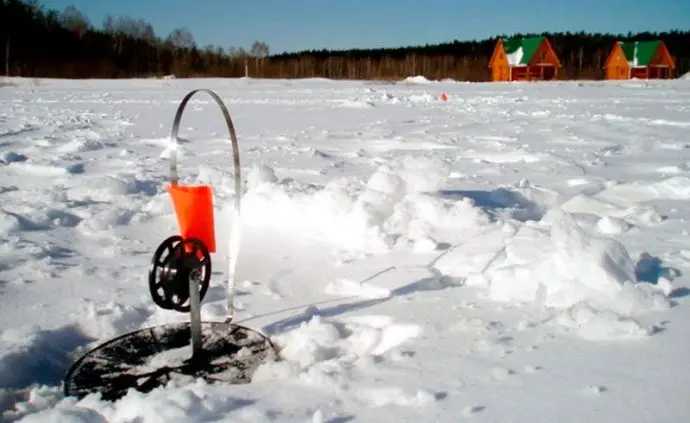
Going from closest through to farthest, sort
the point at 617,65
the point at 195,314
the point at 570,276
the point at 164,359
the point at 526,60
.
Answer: the point at 195,314 < the point at 164,359 < the point at 570,276 < the point at 526,60 < the point at 617,65

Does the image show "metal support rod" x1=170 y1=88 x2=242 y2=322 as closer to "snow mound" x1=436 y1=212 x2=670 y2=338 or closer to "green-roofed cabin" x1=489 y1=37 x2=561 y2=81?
"snow mound" x1=436 y1=212 x2=670 y2=338

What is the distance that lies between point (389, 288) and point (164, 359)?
113 centimetres

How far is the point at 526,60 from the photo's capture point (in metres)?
49.3

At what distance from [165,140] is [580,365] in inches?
301

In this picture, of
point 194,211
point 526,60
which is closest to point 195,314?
point 194,211

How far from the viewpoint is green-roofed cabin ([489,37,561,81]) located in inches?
1951

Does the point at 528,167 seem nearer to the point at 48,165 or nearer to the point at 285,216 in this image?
the point at 285,216

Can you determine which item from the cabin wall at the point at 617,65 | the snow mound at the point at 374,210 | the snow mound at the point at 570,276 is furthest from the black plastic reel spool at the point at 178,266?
the cabin wall at the point at 617,65

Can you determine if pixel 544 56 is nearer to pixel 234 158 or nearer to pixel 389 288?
pixel 389 288

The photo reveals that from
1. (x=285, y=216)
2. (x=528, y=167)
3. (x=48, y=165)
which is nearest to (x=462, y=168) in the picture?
(x=528, y=167)

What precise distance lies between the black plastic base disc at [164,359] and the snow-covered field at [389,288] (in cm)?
9

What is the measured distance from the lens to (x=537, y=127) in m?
10.5

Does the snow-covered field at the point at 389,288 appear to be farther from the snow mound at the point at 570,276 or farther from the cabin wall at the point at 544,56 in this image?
the cabin wall at the point at 544,56

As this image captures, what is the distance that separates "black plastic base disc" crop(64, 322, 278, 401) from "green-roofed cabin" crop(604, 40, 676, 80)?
5655 centimetres
